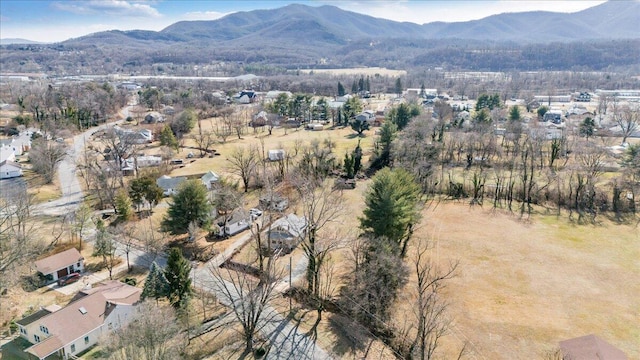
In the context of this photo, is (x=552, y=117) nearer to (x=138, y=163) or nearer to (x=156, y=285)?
(x=138, y=163)

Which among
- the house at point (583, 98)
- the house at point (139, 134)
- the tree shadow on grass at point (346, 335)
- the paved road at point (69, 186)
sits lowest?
the tree shadow on grass at point (346, 335)

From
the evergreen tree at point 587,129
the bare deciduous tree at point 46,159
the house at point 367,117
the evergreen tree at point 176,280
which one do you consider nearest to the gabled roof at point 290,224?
the evergreen tree at point 176,280

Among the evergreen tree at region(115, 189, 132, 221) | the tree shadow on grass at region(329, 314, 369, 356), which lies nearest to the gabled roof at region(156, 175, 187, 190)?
the evergreen tree at region(115, 189, 132, 221)

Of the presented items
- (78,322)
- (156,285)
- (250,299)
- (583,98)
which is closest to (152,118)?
(156,285)

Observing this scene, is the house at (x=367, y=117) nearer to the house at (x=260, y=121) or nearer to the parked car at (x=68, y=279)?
the house at (x=260, y=121)

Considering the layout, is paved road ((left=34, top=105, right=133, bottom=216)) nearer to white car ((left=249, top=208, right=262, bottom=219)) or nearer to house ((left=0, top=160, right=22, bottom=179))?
house ((left=0, top=160, right=22, bottom=179))

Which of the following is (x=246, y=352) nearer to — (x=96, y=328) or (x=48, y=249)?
(x=96, y=328)
